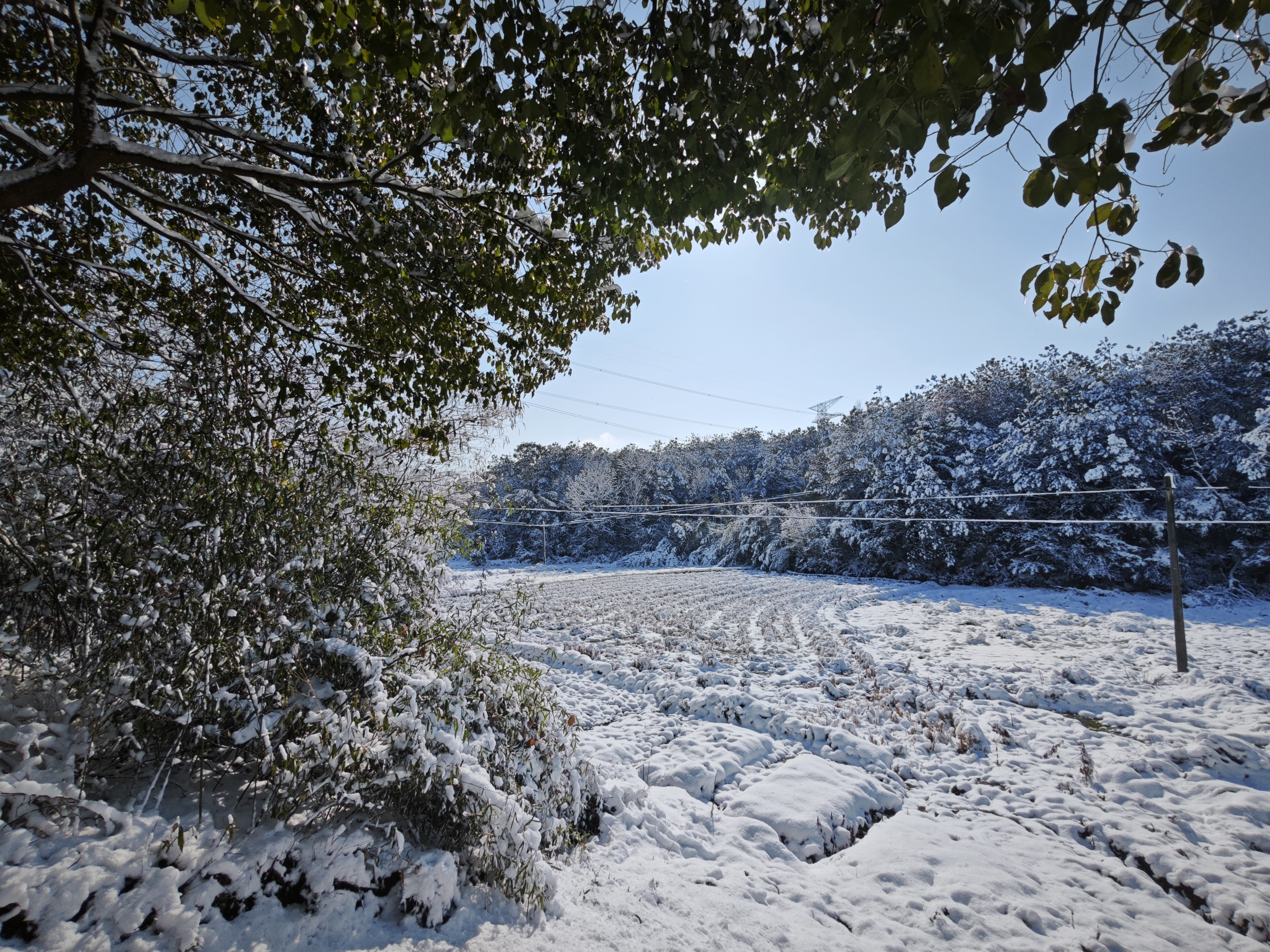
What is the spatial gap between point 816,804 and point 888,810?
32.4 inches

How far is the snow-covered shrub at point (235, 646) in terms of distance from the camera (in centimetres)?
267

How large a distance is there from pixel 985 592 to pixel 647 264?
22.4 metres

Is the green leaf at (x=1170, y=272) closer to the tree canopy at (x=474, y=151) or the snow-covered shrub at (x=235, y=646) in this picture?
the tree canopy at (x=474, y=151)

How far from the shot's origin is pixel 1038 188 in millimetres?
1615

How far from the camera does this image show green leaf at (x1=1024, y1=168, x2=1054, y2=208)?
1.60 m

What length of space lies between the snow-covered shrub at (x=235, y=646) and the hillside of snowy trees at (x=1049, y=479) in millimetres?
8373

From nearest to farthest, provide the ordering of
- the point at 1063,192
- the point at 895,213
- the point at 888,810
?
1. the point at 1063,192
2. the point at 895,213
3. the point at 888,810

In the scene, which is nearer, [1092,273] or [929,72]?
[929,72]

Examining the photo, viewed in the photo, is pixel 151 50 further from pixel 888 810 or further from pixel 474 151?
pixel 888 810

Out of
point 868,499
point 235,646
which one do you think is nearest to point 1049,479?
point 868,499

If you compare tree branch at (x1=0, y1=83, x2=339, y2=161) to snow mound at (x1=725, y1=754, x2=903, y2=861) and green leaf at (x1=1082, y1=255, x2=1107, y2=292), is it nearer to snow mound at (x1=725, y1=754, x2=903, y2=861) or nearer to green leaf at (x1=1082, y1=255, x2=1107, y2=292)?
green leaf at (x1=1082, y1=255, x2=1107, y2=292)

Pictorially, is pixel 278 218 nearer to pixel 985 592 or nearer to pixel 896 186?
pixel 896 186

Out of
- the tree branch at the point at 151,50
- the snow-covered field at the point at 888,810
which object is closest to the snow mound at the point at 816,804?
the snow-covered field at the point at 888,810

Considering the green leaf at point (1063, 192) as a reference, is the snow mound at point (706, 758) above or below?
below
